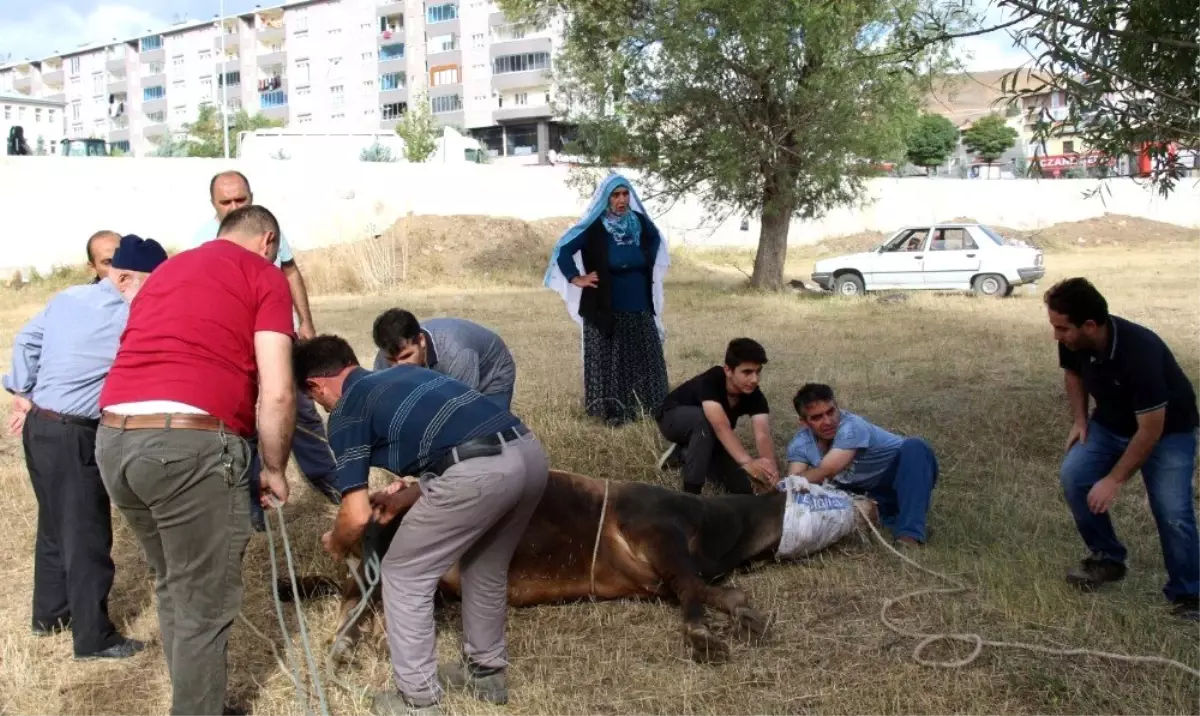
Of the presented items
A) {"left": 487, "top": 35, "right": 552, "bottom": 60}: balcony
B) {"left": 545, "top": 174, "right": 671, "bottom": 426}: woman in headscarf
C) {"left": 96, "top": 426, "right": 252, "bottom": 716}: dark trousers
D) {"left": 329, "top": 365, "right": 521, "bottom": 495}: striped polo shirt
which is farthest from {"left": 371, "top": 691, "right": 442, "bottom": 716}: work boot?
{"left": 487, "top": 35, "right": 552, "bottom": 60}: balcony

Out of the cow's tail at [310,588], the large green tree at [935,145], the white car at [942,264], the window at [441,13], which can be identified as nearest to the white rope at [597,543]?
the cow's tail at [310,588]

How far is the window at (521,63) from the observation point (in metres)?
71.1

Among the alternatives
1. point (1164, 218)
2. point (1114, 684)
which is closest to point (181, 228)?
point (1114, 684)

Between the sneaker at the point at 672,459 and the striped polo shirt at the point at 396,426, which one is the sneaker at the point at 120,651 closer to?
the striped polo shirt at the point at 396,426

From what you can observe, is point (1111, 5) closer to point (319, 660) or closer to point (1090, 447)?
point (1090, 447)

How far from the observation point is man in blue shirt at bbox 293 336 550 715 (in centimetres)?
365

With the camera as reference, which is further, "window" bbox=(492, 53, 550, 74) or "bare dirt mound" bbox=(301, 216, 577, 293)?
"window" bbox=(492, 53, 550, 74)

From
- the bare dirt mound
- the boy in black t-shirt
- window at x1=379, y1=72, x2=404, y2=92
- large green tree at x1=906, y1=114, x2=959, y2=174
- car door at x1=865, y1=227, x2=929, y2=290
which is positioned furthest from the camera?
window at x1=379, y1=72, x2=404, y2=92

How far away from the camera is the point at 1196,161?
18.9 ft

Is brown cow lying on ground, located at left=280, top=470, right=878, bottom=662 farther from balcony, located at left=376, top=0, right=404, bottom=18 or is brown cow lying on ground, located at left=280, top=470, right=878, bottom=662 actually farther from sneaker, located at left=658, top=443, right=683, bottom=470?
balcony, located at left=376, top=0, right=404, bottom=18

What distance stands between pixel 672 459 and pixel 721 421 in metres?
0.72

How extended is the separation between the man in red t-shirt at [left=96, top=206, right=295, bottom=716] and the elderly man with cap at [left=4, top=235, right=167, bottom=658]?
1.08 meters

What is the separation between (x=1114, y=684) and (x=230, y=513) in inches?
120

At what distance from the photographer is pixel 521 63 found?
2832 inches
